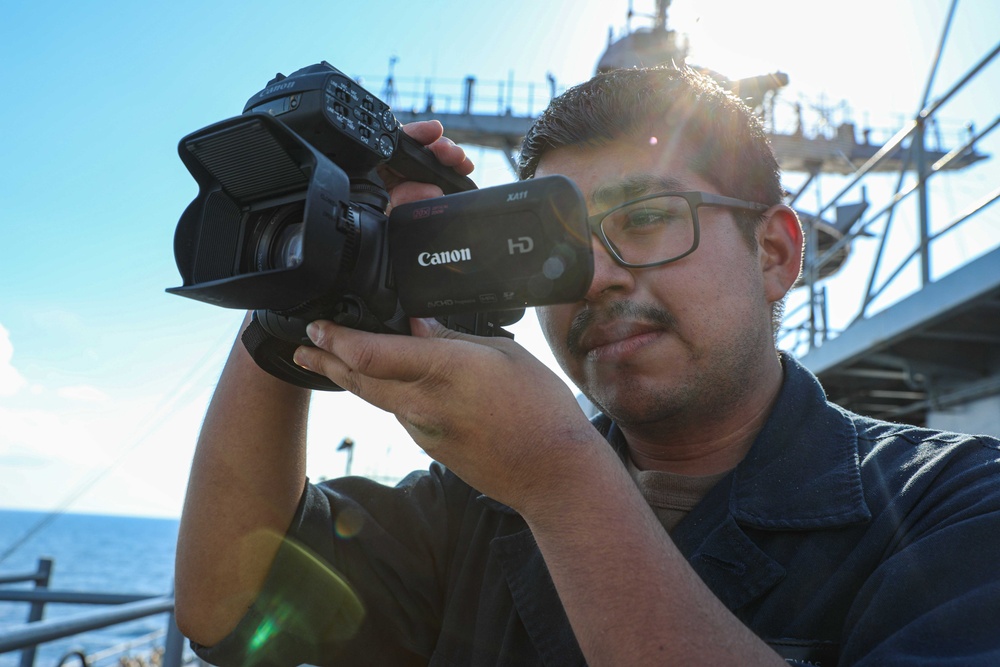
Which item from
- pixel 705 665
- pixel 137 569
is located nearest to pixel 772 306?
pixel 705 665

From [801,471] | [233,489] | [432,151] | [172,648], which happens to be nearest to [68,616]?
[172,648]

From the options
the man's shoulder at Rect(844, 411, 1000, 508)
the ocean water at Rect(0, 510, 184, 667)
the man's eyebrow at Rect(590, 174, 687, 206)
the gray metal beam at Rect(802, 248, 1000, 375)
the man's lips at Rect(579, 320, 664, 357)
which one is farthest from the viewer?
the ocean water at Rect(0, 510, 184, 667)

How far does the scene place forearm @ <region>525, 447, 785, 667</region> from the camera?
0.88 metres

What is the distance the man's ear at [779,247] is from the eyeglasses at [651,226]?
0.28m

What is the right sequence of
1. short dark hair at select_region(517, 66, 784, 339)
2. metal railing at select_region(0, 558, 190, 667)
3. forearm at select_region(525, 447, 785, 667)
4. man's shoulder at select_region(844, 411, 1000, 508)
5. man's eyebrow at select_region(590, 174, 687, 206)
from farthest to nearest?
metal railing at select_region(0, 558, 190, 667) → short dark hair at select_region(517, 66, 784, 339) → man's eyebrow at select_region(590, 174, 687, 206) → man's shoulder at select_region(844, 411, 1000, 508) → forearm at select_region(525, 447, 785, 667)

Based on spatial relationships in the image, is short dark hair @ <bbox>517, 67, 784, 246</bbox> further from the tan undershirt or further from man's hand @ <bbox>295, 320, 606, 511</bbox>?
man's hand @ <bbox>295, 320, 606, 511</bbox>

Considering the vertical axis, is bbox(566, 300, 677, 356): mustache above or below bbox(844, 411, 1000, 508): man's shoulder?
above

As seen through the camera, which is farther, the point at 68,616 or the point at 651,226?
Result: the point at 68,616

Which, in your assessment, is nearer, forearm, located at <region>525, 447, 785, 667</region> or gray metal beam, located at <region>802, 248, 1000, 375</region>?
forearm, located at <region>525, 447, 785, 667</region>

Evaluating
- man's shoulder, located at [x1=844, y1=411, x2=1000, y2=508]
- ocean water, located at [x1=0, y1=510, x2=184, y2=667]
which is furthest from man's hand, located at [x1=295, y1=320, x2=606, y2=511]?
ocean water, located at [x1=0, y1=510, x2=184, y2=667]

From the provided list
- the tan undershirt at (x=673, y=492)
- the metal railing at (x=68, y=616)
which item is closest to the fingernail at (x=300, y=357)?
the tan undershirt at (x=673, y=492)

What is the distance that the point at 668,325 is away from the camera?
4.88ft

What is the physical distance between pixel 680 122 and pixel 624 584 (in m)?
1.19

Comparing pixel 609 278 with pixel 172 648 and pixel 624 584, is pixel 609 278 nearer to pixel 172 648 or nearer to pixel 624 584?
pixel 624 584
